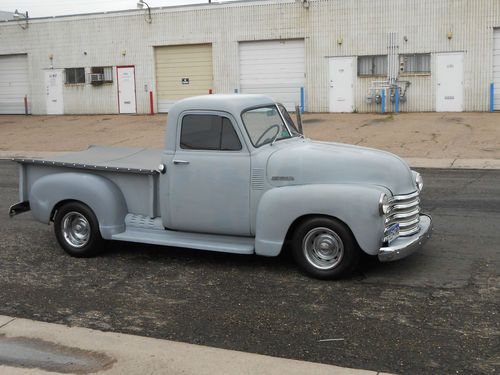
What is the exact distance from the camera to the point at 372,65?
91.8 ft

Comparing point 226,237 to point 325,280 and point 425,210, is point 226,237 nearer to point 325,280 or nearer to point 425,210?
point 325,280

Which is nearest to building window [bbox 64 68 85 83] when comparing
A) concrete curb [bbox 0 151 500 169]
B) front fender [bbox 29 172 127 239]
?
concrete curb [bbox 0 151 500 169]

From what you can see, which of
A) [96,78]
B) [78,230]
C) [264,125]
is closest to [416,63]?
[96,78]

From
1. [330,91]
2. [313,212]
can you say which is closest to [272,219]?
[313,212]

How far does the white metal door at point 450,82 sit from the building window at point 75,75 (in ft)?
57.6

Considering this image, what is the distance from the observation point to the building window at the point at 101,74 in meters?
32.9

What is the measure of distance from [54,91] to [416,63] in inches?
723

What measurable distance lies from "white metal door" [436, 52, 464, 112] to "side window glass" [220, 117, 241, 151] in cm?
2155

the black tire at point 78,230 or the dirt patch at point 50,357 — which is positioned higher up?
the black tire at point 78,230

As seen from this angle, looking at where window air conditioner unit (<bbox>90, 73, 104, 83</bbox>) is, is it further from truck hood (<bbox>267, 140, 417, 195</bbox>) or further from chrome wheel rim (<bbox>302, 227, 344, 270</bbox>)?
chrome wheel rim (<bbox>302, 227, 344, 270</bbox>)

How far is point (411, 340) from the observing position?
5.06m

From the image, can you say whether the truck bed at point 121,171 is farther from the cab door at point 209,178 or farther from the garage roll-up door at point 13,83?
the garage roll-up door at point 13,83

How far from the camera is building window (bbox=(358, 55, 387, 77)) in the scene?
2773cm

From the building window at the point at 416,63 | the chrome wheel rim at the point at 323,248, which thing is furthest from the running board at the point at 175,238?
the building window at the point at 416,63
